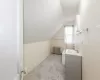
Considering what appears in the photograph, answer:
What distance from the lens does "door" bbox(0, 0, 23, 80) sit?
2.10ft

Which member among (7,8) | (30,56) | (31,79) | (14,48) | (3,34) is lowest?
(31,79)

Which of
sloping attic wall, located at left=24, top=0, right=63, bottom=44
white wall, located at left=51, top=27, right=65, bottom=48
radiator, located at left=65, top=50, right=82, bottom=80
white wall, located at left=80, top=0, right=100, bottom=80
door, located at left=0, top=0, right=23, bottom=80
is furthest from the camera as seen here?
white wall, located at left=51, top=27, right=65, bottom=48

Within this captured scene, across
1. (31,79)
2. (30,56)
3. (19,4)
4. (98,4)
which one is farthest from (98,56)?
(30,56)

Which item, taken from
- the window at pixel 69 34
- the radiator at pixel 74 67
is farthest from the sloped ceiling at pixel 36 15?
the window at pixel 69 34

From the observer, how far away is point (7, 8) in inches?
27.5

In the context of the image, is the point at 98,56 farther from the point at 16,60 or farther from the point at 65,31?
the point at 65,31

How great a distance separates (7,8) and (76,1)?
291 cm

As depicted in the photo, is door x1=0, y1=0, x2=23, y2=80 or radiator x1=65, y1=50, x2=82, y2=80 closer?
door x1=0, y1=0, x2=23, y2=80

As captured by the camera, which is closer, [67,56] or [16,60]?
[16,60]

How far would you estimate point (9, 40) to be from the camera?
2.36 feet

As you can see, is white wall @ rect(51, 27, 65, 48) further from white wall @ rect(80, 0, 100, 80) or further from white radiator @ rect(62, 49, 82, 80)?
white wall @ rect(80, 0, 100, 80)

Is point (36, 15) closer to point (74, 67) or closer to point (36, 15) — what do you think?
point (36, 15)

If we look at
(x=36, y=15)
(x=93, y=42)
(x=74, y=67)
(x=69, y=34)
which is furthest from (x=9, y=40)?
(x=69, y=34)

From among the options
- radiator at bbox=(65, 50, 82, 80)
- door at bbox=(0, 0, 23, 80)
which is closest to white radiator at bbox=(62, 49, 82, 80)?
radiator at bbox=(65, 50, 82, 80)
